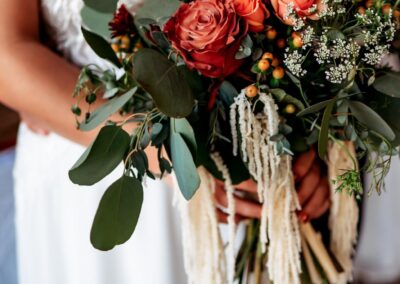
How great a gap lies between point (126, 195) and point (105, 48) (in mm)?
225

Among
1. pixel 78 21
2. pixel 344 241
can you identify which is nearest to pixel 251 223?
pixel 344 241

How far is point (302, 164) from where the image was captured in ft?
2.57

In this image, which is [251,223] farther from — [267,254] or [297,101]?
[297,101]

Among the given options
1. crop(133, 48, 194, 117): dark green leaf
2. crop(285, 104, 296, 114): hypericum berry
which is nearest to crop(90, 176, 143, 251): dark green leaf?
crop(133, 48, 194, 117): dark green leaf

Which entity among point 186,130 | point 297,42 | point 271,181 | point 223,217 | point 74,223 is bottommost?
point 74,223

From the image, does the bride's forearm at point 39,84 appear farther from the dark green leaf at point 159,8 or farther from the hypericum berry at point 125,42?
the dark green leaf at point 159,8

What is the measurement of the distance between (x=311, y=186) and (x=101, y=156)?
1.21 ft

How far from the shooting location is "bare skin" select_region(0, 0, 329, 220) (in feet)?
2.64

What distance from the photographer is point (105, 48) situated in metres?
0.69

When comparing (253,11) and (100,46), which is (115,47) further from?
(253,11)

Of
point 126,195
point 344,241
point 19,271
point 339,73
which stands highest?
point 339,73

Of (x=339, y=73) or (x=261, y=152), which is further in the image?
(x=261, y=152)

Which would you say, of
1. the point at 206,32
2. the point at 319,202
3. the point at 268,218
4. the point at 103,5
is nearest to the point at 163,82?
the point at 206,32

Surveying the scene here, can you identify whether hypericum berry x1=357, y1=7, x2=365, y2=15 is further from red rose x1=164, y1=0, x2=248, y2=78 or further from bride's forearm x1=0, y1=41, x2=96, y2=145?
bride's forearm x1=0, y1=41, x2=96, y2=145
